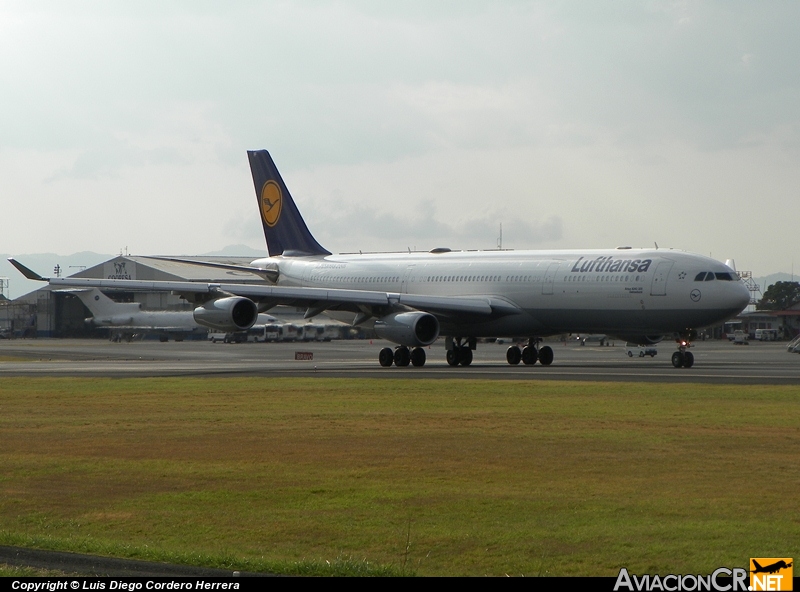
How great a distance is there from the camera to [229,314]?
42.7 meters

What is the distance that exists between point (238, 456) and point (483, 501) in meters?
5.22

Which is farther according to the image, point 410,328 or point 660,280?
point 410,328

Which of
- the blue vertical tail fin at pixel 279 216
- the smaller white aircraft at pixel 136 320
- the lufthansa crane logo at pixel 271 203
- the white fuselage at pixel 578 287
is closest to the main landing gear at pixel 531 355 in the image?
the white fuselage at pixel 578 287

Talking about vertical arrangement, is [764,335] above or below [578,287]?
below

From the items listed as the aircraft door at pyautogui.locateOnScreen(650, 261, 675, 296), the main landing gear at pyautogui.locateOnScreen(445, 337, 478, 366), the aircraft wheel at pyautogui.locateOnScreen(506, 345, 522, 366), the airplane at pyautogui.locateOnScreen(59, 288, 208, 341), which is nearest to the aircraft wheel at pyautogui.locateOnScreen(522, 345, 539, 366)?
the aircraft wheel at pyautogui.locateOnScreen(506, 345, 522, 366)

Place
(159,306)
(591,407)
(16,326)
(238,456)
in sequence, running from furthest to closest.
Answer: (16,326)
(159,306)
(591,407)
(238,456)

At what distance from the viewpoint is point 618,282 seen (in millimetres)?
41250

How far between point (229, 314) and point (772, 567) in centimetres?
3498

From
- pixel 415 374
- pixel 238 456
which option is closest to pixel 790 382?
pixel 415 374

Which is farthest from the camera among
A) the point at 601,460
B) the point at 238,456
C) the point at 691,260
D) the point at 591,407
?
the point at 691,260

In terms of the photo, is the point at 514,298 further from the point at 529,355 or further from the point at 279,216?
the point at 279,216

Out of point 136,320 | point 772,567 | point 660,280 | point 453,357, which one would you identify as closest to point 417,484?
point 772,567

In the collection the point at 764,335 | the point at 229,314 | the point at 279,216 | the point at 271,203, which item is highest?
the point at 271,203

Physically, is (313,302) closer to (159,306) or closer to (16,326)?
(159,306)
